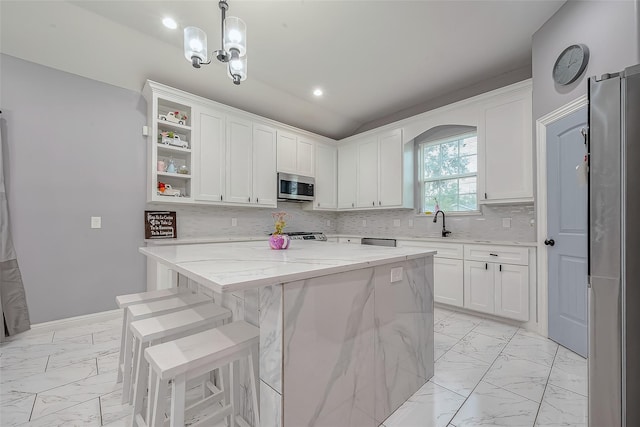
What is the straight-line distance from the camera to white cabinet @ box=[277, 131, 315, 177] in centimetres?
417

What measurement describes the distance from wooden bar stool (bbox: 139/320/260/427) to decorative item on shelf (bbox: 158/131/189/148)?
272 centimetres

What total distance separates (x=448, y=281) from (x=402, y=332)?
1976mm

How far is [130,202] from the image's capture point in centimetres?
303

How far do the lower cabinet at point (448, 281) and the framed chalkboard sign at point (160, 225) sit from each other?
10.8ft

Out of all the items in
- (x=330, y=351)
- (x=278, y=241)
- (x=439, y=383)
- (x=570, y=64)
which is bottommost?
(x=439, y=383)

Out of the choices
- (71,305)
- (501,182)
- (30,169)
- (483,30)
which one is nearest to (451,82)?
(483,30)

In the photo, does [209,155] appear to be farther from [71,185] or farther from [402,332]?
[402,332]

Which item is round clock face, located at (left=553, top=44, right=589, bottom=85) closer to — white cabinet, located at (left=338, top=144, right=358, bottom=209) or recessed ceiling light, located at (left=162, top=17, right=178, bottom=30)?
white cabinet, located at (left=338, top=144, right=358, bottom=209)

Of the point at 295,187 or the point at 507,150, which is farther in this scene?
the point at 295,187

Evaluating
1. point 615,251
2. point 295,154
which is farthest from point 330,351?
point 295,154

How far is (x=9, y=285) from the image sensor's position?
234cm

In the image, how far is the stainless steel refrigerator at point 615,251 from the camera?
0.77 m

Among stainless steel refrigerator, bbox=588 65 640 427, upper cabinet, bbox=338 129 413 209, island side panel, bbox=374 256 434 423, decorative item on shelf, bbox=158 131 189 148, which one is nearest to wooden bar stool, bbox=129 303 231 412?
island side panel, bbox=374 256 434 423

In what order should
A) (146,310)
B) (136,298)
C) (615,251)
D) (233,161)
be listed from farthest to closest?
(233,161) < (136,298) < (146,310) < (615,251)
